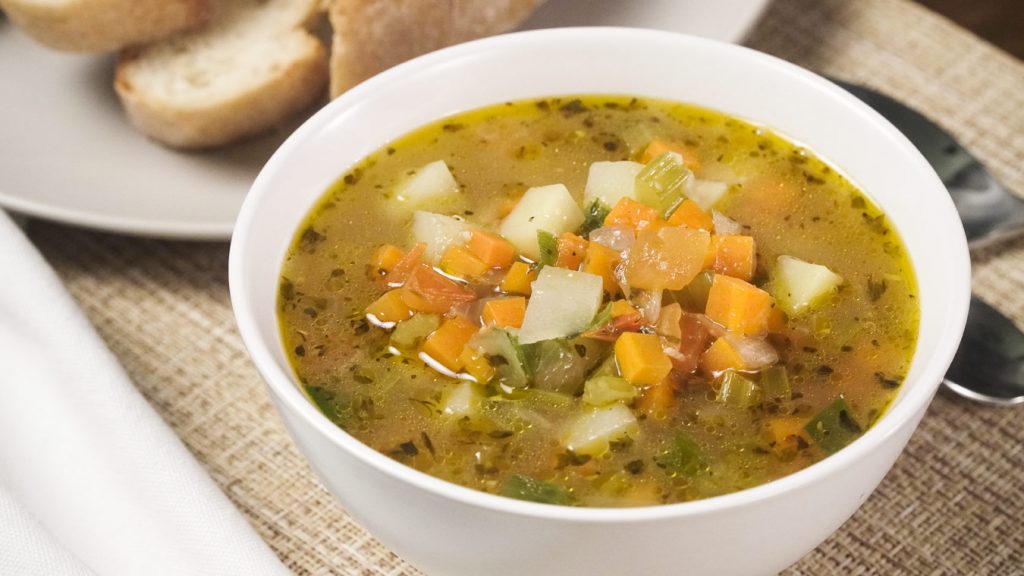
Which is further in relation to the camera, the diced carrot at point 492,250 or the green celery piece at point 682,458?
the diced carrot at point 492,250

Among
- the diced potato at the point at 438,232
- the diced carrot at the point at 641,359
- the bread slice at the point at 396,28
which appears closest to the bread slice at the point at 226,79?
the bread slice at the point at 396,28

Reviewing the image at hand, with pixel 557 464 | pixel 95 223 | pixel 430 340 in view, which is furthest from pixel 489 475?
pixel 95 223

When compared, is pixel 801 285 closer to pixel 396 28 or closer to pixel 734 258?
pixel 734 258

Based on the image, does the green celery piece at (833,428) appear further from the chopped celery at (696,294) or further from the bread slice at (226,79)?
the bread slice at (226,79)

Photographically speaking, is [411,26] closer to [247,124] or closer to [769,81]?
[247,124]

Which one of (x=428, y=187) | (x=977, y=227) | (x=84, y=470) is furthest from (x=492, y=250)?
(x=977, y=227)

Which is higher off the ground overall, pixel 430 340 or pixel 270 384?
pixel 270 384
